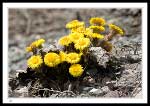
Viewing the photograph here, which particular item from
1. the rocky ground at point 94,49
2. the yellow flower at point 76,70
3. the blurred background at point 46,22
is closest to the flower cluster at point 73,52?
the yellow flower at point 76,70

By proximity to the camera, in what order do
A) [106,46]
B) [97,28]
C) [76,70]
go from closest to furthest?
1. [76,70]
2. [97,28]
3. [106,46]

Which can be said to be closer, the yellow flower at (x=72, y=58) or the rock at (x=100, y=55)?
the yellow flower at (x=72, y=58)

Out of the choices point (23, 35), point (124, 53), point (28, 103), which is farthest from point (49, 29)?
point (28, 103)

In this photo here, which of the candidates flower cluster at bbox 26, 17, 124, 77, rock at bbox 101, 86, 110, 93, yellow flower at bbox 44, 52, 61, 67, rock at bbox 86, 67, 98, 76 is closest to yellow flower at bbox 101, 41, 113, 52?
flower cluster at bbox 26, 17, 124, 77

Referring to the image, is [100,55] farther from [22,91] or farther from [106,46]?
[22,91]

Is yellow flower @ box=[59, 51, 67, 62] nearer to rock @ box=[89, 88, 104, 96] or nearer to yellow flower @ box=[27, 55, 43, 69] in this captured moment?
yellow flower @ box=[27, 55, 43, 69]

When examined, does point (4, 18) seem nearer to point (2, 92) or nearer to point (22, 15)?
point (2, 92)

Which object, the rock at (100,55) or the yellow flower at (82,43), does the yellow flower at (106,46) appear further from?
the yellow flower at (82,43)

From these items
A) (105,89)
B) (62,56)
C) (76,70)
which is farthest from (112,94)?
(62,56)
